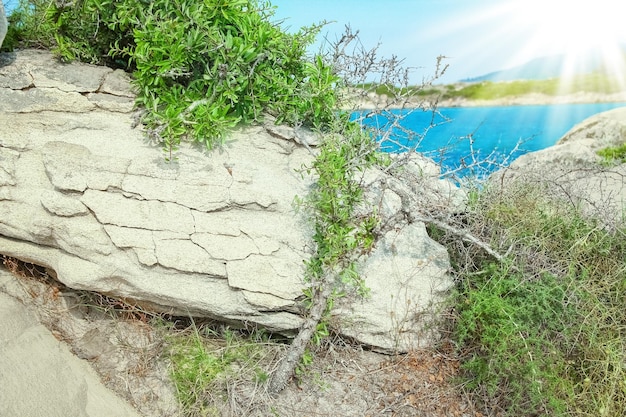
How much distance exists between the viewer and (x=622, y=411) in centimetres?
389

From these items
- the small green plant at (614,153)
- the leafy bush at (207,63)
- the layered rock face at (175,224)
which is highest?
the leafy bush at (207,63)

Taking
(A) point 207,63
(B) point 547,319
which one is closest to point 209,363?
(A) point 207,63

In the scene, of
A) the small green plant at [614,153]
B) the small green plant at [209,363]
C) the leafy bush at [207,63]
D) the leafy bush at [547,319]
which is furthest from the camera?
the small green plant at [614,153]

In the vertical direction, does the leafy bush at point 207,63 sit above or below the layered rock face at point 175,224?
above

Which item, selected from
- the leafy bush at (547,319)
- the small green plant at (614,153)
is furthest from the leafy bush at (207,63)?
the small green plant at (614,153)

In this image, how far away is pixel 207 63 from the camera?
14.4ft

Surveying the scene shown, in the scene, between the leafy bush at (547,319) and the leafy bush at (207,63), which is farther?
the leafy bush at (207,63)

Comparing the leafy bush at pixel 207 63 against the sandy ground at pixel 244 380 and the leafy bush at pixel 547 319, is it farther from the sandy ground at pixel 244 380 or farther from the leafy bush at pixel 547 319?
the leafy bush at pixel 547 319

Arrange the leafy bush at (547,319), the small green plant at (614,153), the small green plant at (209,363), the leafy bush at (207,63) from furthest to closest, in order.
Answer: the small green plant at (614,153) < the leafy bush at (207,63) < the small green plant at (209,363) < the leafy bush at (547,319)

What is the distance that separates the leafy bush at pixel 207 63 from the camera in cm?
422

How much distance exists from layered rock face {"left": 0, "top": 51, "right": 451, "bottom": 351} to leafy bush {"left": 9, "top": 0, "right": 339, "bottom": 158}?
200 millimetres

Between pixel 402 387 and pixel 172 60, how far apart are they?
289 centimetres

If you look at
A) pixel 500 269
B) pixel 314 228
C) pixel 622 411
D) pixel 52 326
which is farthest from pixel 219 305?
pixel 622 411

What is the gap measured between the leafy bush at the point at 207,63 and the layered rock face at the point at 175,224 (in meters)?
0.20
